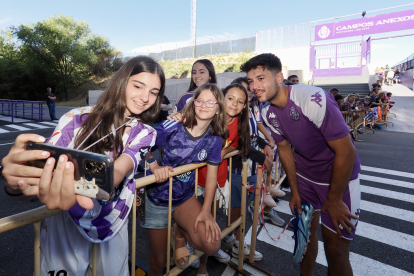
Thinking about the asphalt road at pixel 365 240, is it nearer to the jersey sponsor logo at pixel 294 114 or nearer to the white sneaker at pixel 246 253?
the white sneaker at pixel 246 253

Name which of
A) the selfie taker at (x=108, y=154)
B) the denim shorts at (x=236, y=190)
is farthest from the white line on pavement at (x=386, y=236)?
the selfie taker at (x=108, y=154)

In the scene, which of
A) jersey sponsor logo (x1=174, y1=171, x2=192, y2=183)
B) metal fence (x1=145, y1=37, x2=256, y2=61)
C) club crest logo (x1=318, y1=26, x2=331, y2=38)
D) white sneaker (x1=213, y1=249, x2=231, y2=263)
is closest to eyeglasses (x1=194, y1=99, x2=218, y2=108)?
jersey sponsor logo (x1=174, y1=171, x2=192, y2=183)

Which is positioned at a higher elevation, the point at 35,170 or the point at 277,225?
the point at 35,170

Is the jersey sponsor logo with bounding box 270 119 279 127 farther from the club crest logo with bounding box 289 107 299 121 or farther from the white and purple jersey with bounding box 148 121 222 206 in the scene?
the white and purple jersey with bounding box 148 121 222 206

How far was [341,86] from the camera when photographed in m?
21.1

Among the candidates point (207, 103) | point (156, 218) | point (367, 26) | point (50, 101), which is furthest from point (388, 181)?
point (367, 26)

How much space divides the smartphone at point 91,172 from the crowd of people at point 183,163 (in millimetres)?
27

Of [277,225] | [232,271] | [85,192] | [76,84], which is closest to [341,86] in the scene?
[277,225]

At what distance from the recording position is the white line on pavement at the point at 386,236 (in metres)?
3.44

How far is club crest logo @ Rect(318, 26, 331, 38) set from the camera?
25.0 m

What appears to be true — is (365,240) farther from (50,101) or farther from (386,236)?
(50,101)

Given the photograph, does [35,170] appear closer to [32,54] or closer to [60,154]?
[60,154]

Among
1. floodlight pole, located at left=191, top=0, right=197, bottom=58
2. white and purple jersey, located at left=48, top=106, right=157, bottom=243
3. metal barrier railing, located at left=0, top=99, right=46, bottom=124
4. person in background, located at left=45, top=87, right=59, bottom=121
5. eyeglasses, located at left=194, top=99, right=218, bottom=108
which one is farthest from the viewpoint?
floodlight pole, located at left=191, top=0, right=197, bottom=58

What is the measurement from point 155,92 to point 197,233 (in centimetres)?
119
